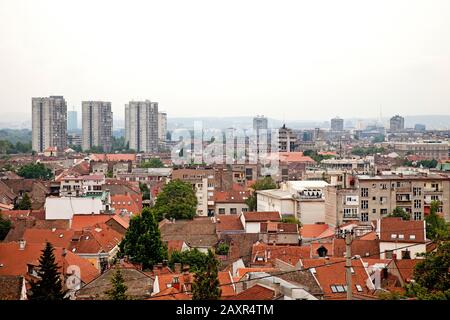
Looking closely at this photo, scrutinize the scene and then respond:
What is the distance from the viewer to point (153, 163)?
2348 cm

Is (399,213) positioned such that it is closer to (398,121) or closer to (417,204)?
(417,204)

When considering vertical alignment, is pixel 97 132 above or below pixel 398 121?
below

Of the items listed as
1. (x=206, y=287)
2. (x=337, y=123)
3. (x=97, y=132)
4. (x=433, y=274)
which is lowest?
(x=433, y=274)

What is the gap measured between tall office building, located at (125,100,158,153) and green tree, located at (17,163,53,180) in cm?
576

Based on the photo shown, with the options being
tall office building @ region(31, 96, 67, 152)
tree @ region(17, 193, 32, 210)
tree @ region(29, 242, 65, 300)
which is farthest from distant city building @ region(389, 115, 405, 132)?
tall office building @ region(31, 96, 67, 152)

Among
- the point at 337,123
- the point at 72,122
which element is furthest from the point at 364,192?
the point at 72,122

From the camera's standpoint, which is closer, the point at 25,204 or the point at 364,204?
the point at 364,204

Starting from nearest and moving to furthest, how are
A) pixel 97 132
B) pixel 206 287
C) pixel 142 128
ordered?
pixel 206 287, pixel 97 132, pixel 142 128

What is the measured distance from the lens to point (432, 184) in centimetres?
1102

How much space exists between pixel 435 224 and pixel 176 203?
4.02 metres

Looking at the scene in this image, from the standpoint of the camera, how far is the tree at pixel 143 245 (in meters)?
7.01

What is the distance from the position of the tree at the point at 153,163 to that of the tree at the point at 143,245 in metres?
15.3

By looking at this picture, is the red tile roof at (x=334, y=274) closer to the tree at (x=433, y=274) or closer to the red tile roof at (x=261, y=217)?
the tree at (x=433, y=274)

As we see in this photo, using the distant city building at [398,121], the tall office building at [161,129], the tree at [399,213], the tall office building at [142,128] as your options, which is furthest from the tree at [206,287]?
the tall office building at [142,128]
